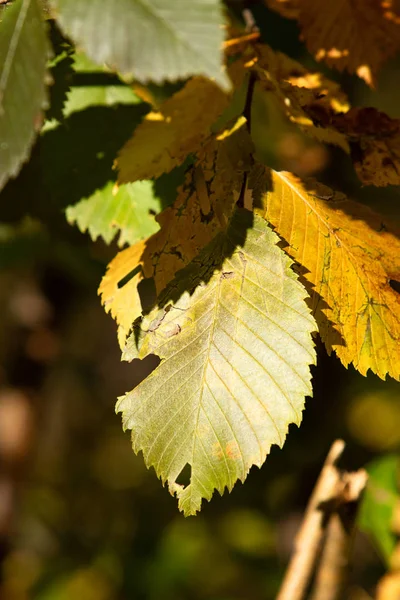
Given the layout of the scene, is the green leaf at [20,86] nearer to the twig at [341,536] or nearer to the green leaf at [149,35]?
the green leaf at [149,35]

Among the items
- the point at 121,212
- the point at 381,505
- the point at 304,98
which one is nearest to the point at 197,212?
the point at 304,98

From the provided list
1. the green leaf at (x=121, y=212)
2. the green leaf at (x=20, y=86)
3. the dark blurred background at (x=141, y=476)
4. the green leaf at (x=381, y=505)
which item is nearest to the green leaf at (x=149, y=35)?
the green leaf at (x=20, y=86)

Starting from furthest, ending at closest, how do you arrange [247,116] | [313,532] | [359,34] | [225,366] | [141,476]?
[141,476] < [313,532] < [359,34] < [247,116] < [225,366]

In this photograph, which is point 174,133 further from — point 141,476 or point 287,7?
point 141,476

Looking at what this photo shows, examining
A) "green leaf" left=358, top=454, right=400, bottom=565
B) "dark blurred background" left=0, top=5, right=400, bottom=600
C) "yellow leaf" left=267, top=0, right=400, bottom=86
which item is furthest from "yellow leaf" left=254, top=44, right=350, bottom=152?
"green leaf" left=358, top=454, right=400, bottom=565

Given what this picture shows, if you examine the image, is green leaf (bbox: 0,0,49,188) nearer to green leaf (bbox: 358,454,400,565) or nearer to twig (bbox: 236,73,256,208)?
twig (bbox: 236,73,256,208)

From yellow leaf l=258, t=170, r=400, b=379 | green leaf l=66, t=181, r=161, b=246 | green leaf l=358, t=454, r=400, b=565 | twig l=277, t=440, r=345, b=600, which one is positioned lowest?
green leaf l=358, t=454, r=400, b=565

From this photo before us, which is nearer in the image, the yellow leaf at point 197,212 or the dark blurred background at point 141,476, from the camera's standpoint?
the yellow leaf at point 197,212
